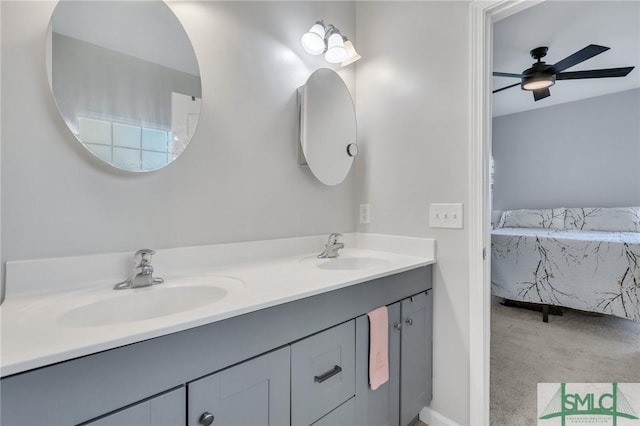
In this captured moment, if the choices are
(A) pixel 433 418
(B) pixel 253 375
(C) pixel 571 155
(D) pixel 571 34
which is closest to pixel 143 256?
(B) pixel 253 375

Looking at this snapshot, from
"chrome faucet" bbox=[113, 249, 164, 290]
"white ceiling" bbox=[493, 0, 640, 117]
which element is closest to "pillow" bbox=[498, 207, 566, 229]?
"white ceiling" bbox=[493, 0, 640, 117]

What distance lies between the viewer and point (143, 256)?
3.42 feet

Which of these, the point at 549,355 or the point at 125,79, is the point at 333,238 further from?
the point at 549,355

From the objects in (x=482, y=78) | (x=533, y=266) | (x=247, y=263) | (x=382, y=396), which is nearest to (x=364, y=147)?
(x=482, y=78)

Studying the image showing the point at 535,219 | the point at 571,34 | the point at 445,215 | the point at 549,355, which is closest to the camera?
the point at 445,215

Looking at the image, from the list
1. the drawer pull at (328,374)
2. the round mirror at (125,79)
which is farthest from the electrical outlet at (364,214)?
the round mirror at (125,79)

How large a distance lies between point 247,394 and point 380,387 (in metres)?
0.64

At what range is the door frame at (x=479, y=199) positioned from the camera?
4.44 feet

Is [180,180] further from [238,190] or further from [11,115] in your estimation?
[11,115]

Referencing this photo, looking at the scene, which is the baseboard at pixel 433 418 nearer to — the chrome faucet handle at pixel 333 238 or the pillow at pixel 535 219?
the chrome faucet handle at pixel 333 238

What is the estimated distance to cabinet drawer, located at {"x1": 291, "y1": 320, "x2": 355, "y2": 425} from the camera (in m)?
0.93

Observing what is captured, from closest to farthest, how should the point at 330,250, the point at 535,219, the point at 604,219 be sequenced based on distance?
the point at 330,250 < the point at 604,219 < the point at 535,219

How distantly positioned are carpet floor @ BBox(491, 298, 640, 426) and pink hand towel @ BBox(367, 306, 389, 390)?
0.84 meters

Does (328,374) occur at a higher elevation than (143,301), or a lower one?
lower
